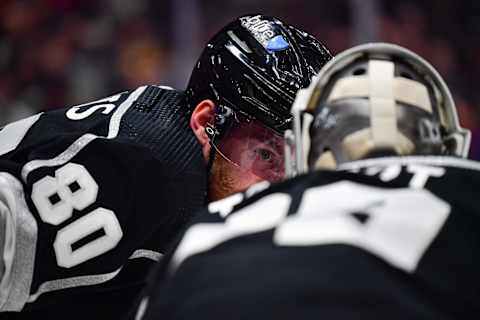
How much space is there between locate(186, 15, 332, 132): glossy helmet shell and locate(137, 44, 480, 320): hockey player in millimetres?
804

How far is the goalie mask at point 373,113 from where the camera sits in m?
0.98

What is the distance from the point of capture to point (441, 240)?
835mm

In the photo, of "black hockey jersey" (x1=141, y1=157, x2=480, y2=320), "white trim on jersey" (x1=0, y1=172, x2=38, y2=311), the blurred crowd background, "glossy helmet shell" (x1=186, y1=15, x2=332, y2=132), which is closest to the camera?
"black hockey jersey" (x1=141, y1=157, x2=480, y2=320)

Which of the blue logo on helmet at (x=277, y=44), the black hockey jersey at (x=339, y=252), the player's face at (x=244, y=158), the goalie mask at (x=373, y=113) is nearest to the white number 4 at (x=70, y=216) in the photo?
the player's face at (x=244, y=158)

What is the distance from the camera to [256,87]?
5.98 ft

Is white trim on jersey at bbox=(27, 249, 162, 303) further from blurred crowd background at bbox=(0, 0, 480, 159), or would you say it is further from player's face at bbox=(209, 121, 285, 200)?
blurred crowd background at bbox=(0, 0, 480, 159)

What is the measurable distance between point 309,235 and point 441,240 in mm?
110

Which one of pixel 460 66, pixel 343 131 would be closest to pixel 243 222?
pixel 343 131

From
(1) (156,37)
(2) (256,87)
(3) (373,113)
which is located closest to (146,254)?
(2) (256,87)

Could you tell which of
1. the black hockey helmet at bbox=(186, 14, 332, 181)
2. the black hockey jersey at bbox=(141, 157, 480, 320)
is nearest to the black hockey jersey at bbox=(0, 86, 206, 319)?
the black hockey helmet at bbox=(186, 14, 332, 181)

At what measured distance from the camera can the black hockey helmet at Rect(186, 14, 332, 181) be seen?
181 cm

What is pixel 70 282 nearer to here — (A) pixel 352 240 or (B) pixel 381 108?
(B) pixel 381 108

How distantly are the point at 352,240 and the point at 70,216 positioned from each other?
0.93 m

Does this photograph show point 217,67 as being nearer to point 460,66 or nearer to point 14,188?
point 14,188
